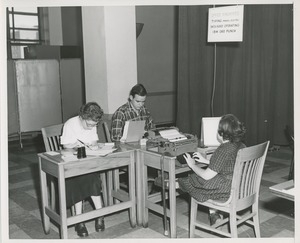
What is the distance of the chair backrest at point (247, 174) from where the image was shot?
2.41 meters

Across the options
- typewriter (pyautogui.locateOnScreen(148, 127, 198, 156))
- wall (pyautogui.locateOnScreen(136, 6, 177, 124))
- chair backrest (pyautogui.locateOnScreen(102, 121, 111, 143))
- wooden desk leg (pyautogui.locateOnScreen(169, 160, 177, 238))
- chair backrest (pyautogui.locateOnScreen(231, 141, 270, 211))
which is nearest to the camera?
chair backrest (pyautogui.locateOnScreen(231, 141, 270, 211))

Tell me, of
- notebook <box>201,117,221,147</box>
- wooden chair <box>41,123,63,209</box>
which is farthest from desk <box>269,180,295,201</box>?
wooden chair <box>41,123,63,209</box>

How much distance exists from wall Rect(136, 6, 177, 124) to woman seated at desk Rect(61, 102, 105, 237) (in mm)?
4878

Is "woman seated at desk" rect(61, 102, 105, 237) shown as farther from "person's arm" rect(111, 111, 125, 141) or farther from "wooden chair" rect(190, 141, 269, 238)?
"wooden chair" rect(190, 141, 269, 238)

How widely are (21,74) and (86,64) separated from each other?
2182 mm

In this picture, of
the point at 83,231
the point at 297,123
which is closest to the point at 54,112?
the point at 83,231

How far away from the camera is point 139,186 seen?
312 cm

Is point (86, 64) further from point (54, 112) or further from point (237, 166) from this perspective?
point (237, 166)

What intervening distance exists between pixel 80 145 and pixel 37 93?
373cm

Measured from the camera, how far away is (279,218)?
3.29 meters

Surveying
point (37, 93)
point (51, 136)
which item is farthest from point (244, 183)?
point (37, 93)

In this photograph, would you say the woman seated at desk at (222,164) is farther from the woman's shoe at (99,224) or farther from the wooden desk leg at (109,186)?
the wooden desk leg at (109,186)

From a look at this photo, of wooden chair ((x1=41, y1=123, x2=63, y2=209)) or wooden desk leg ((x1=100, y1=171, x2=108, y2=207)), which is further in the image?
wooden desk leg ((x1=100, y1=171, x2=108, y2=207))

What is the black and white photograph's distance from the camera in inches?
102
